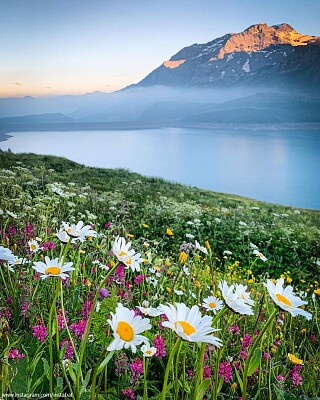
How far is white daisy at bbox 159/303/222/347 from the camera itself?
67 cm

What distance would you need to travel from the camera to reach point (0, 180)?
203 inches

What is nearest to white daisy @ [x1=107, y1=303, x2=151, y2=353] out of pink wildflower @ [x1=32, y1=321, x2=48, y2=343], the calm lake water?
pink wildflower @ [x1=32, y1=321, x2=48, y2=343]

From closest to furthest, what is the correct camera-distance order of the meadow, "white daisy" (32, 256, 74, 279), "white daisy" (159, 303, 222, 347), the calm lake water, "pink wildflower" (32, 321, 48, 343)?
"white daisy" (159, 303, 222, 347)
the meadow
"white daisy" (32, 256, 74, 279)
"pink wildflower" (32, 321, 48, 343)
the calm lake water

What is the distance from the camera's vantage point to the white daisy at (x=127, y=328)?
0.69m

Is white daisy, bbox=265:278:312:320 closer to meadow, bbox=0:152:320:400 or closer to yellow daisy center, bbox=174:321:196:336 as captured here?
meadow, bbox=0:152:320:400

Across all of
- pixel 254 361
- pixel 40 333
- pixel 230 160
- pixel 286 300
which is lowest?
pixel 230 160

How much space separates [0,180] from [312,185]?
3982 inches

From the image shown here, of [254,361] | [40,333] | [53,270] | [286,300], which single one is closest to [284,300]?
[286,300]

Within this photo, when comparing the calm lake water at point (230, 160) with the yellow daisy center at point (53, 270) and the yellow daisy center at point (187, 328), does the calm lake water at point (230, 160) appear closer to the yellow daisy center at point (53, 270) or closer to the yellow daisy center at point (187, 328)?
the yellow daisy center at point (53, 270)

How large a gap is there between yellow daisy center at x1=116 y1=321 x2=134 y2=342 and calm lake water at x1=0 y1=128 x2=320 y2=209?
4907 centimetres

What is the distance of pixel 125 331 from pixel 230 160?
13855 centimetres

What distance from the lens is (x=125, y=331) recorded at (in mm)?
732

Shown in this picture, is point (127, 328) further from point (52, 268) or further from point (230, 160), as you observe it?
point (230, 160)

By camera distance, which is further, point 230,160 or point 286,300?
point 230,160
